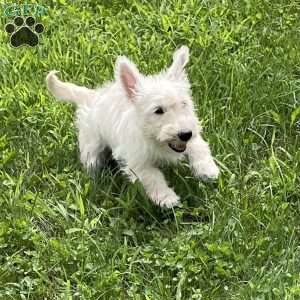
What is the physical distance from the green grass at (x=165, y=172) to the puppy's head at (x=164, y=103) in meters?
0.38

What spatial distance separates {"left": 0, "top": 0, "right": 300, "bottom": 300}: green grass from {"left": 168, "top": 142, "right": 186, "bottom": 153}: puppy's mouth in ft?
0.91

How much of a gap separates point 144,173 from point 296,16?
2172 mm

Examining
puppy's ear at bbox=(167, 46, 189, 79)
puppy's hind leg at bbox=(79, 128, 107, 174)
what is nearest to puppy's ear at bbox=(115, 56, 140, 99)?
puppy's ear at bbox=(167, 46, 189, 79)

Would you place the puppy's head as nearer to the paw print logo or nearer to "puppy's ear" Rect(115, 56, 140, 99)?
"puppy's ear" Rect(115, 56, 140, 99)

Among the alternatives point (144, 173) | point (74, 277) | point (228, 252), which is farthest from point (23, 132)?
point (228, 252)

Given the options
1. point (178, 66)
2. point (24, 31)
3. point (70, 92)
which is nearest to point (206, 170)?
point (178, 66)

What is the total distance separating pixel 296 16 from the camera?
226 inches

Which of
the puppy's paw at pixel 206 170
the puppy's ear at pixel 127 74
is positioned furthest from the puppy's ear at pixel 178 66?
the puppy's paw at pixel 206 170

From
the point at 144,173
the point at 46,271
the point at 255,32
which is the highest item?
the point at 255,32

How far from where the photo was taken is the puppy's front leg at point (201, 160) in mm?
4164

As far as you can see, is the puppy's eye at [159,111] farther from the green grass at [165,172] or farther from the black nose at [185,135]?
the green grass at [165,172]

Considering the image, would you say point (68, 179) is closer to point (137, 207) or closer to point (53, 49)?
point (137, 207)

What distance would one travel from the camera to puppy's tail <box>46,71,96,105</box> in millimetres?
4689

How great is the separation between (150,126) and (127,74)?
30cm
